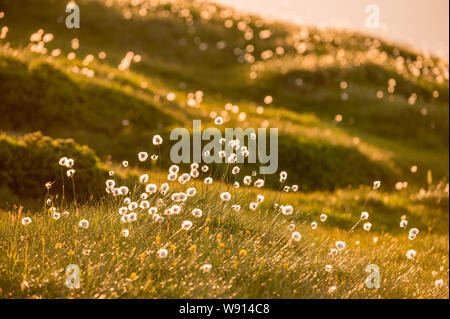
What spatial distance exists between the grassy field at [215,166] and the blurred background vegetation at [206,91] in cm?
7

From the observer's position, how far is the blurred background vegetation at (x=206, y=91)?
13219 millimetres

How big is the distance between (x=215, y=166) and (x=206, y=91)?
10858mm

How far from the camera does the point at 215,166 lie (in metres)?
11.5

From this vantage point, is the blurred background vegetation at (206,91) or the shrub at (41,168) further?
the blurred background vegetation at (206,91)

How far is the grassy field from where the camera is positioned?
15.6ft

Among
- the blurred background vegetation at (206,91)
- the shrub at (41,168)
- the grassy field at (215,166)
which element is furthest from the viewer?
the blurred background vegetation at (206,91)

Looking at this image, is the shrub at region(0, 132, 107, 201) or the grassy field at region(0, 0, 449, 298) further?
the shrub at region(0, 132, 107, 201)

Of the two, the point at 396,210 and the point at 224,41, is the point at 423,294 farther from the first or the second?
the point at 224,41

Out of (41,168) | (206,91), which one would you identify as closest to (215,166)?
(41,168)

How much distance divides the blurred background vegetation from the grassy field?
0.07 meters

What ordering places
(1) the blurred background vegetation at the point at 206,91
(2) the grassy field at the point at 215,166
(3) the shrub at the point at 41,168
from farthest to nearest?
(1) the blurred background vegetation at the point at 206,91 → (3) the shrub at the point at 41,168 → (2) the grassy field at the point at 215,166

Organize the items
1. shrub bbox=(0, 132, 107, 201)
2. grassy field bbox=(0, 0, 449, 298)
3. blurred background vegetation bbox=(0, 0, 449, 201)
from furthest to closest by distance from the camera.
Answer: blurred background vegetation bbox=(0, 0, 449, 201) → shrub bbox=(0, 132, 107, 201) → grassy field bbox=(0, 0, 449, 298)

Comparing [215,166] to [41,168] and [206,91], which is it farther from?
[206,91]

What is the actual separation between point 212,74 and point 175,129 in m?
10.8
